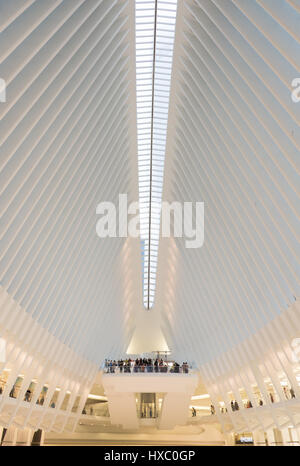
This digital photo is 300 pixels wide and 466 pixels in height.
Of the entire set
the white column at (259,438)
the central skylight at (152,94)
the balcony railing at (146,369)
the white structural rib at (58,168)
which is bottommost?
the white column at (259,438)

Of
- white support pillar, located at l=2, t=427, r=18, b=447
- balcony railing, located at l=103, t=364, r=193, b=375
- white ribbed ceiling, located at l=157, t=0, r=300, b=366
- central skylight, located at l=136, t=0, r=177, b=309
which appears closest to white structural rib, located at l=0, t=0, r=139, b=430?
central skylight, located at l=136, t=0, r=177, b=309

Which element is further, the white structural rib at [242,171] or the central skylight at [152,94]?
the central skylight at [152,94]

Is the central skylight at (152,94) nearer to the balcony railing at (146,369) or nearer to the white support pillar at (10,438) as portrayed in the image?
the balcony railing at (146,369)

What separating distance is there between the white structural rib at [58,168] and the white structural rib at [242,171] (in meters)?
2.64

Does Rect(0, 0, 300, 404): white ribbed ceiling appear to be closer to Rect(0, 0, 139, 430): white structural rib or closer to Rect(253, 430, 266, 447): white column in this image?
Rect(0, 0, 139, 430): white structural rib

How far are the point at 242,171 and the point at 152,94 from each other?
601 cm

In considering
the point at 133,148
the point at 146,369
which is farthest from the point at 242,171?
the point at 146,369

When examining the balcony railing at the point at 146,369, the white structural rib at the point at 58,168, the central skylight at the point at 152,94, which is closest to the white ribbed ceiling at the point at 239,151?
the central skylight at the point at 152,94

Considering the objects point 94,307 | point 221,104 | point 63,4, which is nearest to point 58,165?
point 63,4

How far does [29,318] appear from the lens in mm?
16391

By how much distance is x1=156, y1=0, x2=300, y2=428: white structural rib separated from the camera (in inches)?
419

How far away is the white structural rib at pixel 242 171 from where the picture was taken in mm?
10633

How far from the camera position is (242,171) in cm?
1409

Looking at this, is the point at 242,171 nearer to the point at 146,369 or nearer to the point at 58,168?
the point at 58,168
